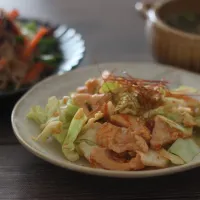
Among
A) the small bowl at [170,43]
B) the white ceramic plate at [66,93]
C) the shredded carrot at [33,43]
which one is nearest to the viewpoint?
the white ceramic plate at [66,93]

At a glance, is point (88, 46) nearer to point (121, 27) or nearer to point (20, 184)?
point (121, 27)

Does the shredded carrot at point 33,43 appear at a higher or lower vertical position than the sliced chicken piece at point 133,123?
A: lower

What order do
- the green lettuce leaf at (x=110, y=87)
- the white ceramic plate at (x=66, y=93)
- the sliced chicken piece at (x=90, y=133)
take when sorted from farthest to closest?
the green lettuce leaf at (x=110, y=87) < the sliced chicken piece at (x=90, y=133) < the white ceramic plate at (x=66, y=93)

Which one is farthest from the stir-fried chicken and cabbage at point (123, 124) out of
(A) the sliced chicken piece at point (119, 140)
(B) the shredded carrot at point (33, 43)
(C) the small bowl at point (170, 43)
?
(B) the shredded carrot at point (33, 43)

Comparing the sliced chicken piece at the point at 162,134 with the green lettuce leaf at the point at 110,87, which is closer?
the sliced chicken piece at the point at 162,134

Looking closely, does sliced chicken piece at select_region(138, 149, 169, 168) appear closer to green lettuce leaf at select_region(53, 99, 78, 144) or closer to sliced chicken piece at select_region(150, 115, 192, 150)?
sliced chicken piece at select_region(150, 115, 192, 150)

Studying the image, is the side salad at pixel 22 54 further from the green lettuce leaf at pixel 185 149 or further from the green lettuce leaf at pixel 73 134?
the green lettuce leaf at pixel 185 149

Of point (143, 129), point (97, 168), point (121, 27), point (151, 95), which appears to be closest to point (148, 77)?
point (151, 95)
